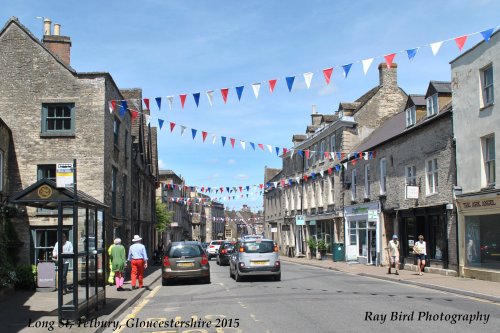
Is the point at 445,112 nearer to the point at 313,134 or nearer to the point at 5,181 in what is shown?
the point at 5,181

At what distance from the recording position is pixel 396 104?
37.7m

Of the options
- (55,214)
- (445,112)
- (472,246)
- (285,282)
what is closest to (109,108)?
(55,214)

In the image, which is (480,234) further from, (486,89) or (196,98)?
(196,98)

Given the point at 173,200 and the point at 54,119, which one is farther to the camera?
the point at 173,200

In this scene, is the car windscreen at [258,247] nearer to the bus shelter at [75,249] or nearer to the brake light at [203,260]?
the brake light at [203,260]

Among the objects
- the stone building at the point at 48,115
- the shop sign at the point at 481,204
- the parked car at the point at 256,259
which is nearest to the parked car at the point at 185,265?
the parked car at the point at 256,259

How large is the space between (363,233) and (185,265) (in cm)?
1700

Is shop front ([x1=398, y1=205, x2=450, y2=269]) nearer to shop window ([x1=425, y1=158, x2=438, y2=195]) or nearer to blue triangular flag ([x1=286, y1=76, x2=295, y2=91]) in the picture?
shop window ([x1=425, y1=158, x2=438, y2=195])

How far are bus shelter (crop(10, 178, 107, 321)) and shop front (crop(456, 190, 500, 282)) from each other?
13.8 m

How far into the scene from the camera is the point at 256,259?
64.1ft

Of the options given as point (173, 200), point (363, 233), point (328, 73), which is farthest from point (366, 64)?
point (173, 200)

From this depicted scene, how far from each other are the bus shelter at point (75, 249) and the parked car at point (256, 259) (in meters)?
7.67

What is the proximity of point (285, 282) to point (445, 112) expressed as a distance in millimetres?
9806

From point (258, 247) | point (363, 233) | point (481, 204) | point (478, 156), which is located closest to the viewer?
point (481, 204)
